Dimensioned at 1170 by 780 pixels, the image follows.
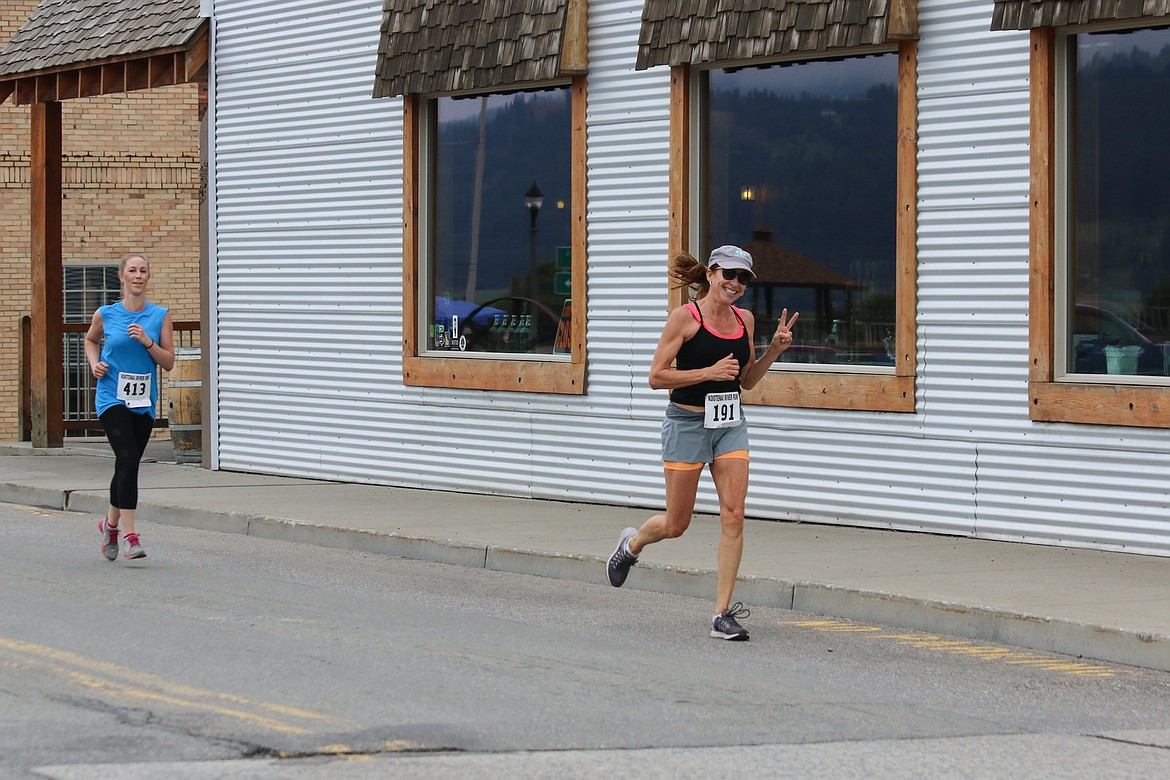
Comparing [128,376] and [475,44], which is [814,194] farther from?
[128,376]

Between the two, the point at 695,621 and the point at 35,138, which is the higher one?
the point at 35,138

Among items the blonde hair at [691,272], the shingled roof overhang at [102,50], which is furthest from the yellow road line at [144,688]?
the shingled roof overhang at [102,50]

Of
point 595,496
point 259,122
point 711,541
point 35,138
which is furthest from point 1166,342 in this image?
point 35,138

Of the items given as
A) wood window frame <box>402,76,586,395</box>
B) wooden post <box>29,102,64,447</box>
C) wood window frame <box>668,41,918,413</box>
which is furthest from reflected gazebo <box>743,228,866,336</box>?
wooden post <box>29,102,64,447</box>

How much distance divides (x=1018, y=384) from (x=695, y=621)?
3.41 m

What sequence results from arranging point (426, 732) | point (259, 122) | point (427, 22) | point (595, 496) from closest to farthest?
point (426, 732) < point (595, 496) < point (427, 22) < point (259, 122)

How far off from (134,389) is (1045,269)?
590 cm

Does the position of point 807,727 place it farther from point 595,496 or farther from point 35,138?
point 35,138

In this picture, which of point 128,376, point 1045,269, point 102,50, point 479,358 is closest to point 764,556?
point 1045,269

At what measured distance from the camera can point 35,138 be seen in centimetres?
1892

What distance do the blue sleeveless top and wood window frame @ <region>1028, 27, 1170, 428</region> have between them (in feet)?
18.7

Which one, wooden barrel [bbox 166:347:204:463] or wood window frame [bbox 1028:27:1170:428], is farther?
wooden barrel [bbox 166:347:204:463]

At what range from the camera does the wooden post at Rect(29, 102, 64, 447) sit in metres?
18.6

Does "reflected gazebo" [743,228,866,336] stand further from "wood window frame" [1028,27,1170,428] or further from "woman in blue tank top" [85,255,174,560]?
"woman in blue tank top" [85,255,174,560]
